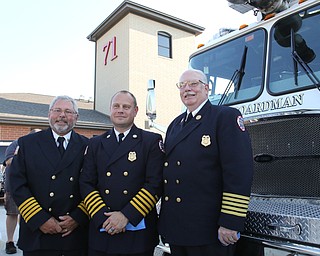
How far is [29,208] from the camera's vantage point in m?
2.37

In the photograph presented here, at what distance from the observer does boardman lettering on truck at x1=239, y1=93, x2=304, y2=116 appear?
9.04 ft

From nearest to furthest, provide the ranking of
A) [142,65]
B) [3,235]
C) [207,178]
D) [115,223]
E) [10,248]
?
[207,178] < [115,223] < [10,248] < [3,235] < [142,65]

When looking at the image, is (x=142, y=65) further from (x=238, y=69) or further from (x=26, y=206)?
(x=26, y=206)

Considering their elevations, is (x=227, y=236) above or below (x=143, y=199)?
below

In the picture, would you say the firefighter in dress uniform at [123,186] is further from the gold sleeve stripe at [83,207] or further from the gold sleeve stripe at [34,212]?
the gold sleeve stripe at [34,212]

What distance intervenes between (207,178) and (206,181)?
0.7 inches

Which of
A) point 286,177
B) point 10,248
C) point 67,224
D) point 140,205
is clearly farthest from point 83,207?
point 10,248

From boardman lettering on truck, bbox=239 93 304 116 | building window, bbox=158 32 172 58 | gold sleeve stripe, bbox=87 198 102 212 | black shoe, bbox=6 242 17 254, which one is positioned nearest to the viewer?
gold sleeve stripe, bbox=87 198 102 212

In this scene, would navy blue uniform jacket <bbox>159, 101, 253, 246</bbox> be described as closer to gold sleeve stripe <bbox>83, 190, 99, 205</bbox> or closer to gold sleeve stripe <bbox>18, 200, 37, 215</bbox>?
gold sleeve stripe <bbox>83, 190, 99, 205</bbox>

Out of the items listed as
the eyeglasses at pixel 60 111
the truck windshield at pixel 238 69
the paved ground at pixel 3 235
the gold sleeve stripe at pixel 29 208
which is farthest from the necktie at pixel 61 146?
the paved ground at pixel 3 235

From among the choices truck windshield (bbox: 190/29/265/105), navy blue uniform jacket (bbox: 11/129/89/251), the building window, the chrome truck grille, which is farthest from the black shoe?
the building window

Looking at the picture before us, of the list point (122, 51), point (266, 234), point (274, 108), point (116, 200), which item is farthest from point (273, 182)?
point (122, 51)

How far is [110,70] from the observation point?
14.5m

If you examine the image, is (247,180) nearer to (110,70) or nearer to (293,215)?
(293,215)
